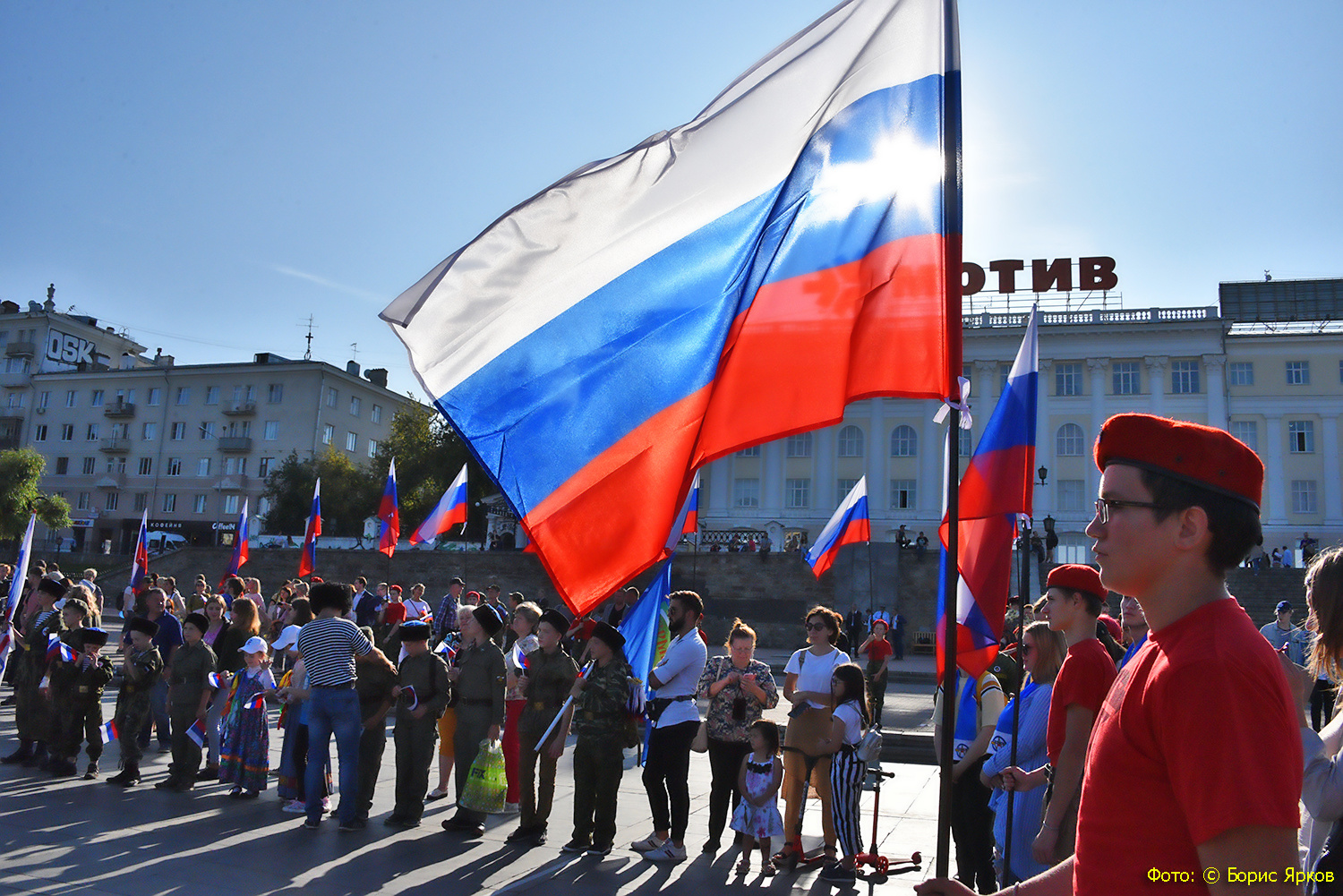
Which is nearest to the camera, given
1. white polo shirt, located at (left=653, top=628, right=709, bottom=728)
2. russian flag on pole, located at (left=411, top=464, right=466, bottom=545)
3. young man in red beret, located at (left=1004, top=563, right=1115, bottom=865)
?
young man in red beret, located at (left=1004, top=563, right=1115, bottom=865)

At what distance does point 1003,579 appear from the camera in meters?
5.82

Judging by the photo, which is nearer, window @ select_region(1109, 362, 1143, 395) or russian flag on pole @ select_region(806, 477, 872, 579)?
russian flag on pole @ select_region(806, 477, 872, 579)

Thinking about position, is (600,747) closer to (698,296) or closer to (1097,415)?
(698,296)

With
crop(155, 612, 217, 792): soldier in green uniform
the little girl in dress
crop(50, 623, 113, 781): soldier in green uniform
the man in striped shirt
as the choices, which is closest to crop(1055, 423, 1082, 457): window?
the little girl in dress

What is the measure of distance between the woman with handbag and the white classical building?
1758 inches

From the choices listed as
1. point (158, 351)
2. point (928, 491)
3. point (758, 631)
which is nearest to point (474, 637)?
point (758, 631)

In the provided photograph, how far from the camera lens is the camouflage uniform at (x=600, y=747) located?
288 inches

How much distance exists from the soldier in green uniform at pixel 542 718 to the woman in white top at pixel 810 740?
72.4 inches

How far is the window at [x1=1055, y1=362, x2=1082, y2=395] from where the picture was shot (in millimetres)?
55000

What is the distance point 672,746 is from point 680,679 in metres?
0.51

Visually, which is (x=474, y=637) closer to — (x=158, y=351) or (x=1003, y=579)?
(x=1003, y=579)

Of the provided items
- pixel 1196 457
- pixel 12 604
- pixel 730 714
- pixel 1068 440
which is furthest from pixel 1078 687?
pixel 1068 440

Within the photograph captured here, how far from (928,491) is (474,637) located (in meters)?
49.6

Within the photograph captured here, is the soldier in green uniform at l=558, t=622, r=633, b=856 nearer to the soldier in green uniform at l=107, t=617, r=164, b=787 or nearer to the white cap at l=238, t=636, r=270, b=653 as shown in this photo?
the white cap at l=238, t=636, r=270, b=653
